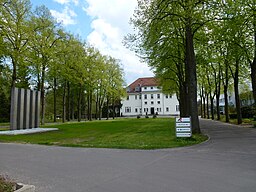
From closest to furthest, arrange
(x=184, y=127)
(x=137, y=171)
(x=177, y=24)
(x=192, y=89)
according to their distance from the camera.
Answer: (x=137, y=171) → (x=184, y=127) → (x=192, y=89) → (x=177, y=24)

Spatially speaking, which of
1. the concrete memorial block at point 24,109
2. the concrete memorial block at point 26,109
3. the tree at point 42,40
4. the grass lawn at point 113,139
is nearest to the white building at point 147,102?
the tree at point 42,40

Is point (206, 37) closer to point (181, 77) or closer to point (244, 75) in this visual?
point (181, 77)

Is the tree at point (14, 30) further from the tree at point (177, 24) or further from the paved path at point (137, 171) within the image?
the paved path at point (137, 171)

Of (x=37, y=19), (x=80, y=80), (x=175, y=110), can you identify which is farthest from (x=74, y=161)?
(x=175, y=110)

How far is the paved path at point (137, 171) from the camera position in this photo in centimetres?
632

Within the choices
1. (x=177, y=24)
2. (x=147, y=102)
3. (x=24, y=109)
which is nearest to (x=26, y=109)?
(x=24, y=109)

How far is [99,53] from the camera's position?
2063 inches

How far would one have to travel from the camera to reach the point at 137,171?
7.99 m

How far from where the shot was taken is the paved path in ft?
20.7

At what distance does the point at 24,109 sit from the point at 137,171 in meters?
19.7

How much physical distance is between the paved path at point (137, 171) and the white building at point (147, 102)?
3269 inches

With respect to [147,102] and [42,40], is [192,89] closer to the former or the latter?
[42,40]

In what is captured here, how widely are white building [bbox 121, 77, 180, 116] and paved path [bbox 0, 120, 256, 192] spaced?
272 feet

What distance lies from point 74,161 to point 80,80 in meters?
35.5
